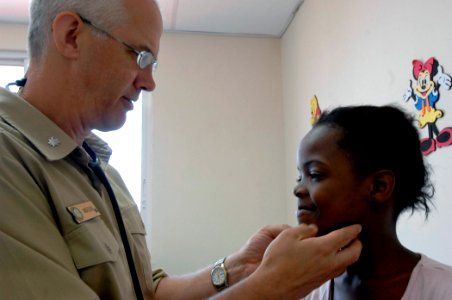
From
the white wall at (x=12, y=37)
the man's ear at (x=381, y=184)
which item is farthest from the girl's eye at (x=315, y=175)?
the white wall at (x=12, y=37)

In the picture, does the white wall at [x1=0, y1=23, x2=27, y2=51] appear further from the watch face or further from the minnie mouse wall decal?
the minnie mouse wall decal

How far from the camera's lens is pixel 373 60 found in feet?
6.24

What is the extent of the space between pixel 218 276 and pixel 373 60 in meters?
1.24

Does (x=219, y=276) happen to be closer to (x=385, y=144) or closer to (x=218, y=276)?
(x=218, y=276)

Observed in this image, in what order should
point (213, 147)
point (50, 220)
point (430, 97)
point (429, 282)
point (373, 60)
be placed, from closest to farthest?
point (50, 220) → point (429, 282) → point (430, 97) → point (373, 60) → point (213, 147)

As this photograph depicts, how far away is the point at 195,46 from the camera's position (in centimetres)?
330

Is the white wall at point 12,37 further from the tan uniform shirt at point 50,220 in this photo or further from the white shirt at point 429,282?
the white shirt at point 429,282

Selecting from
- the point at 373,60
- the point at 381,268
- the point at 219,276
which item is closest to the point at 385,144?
the point at 381,268

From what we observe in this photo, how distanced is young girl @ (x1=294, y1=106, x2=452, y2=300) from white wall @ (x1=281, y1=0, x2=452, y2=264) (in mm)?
516

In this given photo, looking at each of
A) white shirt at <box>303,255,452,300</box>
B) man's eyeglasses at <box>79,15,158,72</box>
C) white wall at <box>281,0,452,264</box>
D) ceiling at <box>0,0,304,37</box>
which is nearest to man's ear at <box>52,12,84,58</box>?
man's eyeglasses at <box>79,15,158,72</box>

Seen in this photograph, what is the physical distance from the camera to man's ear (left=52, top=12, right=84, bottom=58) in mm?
914

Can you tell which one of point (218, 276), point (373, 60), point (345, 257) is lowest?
point (218, 276)

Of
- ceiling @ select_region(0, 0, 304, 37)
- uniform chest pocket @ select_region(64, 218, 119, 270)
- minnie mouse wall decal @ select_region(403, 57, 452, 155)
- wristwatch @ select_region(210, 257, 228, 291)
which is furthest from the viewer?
ceiling @ select_region(0, 0, 304, 37)

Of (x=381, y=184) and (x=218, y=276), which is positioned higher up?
(x=381, y=184)
